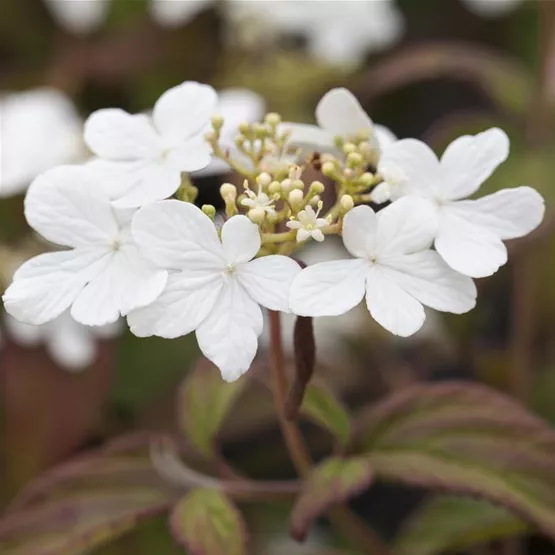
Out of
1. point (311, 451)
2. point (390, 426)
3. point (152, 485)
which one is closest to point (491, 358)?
point (311, 451)

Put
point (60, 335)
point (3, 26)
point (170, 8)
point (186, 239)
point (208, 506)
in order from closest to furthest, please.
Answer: point (186, 239), point (208, 506), point (60, 335), point (170, 8), point (3, 26)

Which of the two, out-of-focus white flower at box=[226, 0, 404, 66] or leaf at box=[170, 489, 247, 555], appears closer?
leaf at box=[170, 489, 247, 555]

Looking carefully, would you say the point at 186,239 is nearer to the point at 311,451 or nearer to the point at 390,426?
the point at 390,426

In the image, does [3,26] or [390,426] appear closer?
[390,426]

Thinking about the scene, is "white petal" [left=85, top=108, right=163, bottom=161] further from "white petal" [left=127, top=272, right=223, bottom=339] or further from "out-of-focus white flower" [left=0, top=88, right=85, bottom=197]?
"out-of-focus white flower" [left=0, top=88, right=85, bottom=197]

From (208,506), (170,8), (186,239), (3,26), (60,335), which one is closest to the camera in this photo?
(186,239)

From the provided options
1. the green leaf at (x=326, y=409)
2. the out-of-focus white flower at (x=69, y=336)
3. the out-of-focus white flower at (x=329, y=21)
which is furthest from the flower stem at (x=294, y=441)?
the out-of-focus white flower at (x=329, y=21)

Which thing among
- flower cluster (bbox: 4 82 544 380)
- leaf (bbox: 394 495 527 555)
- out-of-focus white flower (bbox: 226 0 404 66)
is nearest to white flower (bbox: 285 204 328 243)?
flower cluster (bbox: 4 82 544 380)
